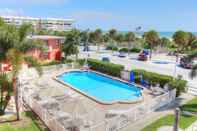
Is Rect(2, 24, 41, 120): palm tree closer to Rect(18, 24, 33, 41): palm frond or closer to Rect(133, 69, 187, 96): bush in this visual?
Rect(18, 24, 33, 41): palm frond

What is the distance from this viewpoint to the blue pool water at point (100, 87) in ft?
63.5

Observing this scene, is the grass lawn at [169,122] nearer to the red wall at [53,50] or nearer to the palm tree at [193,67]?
the palm tree at [193,67]

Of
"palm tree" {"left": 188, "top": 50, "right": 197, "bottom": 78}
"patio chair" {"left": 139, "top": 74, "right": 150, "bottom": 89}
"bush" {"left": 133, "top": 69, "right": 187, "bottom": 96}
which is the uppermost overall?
"palm tree" {"left": 188, "top": 50, "right": 197, "bottom": 78}

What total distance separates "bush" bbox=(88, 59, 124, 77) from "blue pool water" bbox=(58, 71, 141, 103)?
107cm

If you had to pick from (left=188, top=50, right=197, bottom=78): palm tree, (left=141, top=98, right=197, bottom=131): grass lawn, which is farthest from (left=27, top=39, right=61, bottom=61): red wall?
(left=141, top=98, right=197, bottom=131): grass lawn

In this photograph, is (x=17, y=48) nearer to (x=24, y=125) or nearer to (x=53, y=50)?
(x=24, y=125)

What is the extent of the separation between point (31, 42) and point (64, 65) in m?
14.3

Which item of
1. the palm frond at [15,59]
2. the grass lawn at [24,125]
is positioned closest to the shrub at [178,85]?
the grass lawn at [24,125]

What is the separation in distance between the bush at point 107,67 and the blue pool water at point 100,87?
1.07 m

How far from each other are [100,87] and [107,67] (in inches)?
157

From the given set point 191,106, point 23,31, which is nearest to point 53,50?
point 23,31

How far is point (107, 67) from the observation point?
25531 millimetres

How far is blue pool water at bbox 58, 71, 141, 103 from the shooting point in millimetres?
19369

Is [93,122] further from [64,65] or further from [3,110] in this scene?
[64,65]
